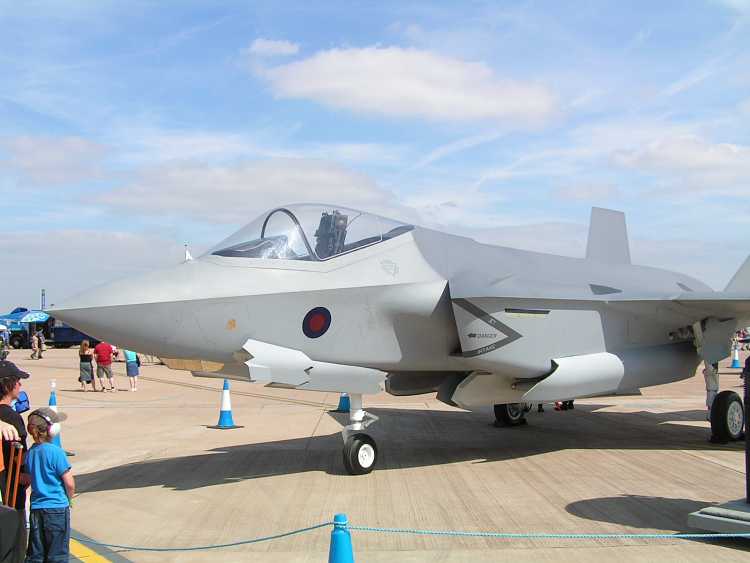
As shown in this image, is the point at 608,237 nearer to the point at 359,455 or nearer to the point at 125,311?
the point at 359,455

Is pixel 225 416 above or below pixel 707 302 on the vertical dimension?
below

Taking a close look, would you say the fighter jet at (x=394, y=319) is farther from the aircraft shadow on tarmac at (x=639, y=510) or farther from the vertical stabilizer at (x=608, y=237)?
the vertical stabilizer at (x=608, y=237)

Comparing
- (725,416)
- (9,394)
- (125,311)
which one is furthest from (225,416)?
(9,394)

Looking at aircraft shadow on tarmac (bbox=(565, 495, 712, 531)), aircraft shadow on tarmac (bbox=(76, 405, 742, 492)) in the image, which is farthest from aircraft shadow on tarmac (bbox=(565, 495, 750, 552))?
aircraft shadow on tarmac (bbox=(76, 405, 742, 492))

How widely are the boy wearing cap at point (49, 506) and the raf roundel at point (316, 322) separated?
153 inches

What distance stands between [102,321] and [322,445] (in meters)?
4.92

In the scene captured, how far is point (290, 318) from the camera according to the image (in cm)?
Result: 813

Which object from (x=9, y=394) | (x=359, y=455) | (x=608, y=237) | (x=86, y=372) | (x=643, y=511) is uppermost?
(x=608, y=237)

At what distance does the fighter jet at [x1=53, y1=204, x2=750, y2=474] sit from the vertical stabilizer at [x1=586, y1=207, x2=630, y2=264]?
3.41 m

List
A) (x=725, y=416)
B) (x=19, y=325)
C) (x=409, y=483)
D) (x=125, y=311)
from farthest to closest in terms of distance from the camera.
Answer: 1. (x=19, y=325)
2. (x=725, y=416)
3. (x=409, y=483)
4. (x=125, y=311)

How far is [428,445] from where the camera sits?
11.3 m

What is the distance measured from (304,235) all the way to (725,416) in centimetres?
676

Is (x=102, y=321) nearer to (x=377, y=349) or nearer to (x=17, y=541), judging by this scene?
(x=377, y=349)

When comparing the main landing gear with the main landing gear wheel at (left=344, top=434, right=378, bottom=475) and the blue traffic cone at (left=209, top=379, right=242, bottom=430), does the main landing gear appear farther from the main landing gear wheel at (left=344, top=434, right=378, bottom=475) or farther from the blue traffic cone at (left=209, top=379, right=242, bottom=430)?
the blue traffic cone at (left=209, top=379, right=242, bottom=430)
